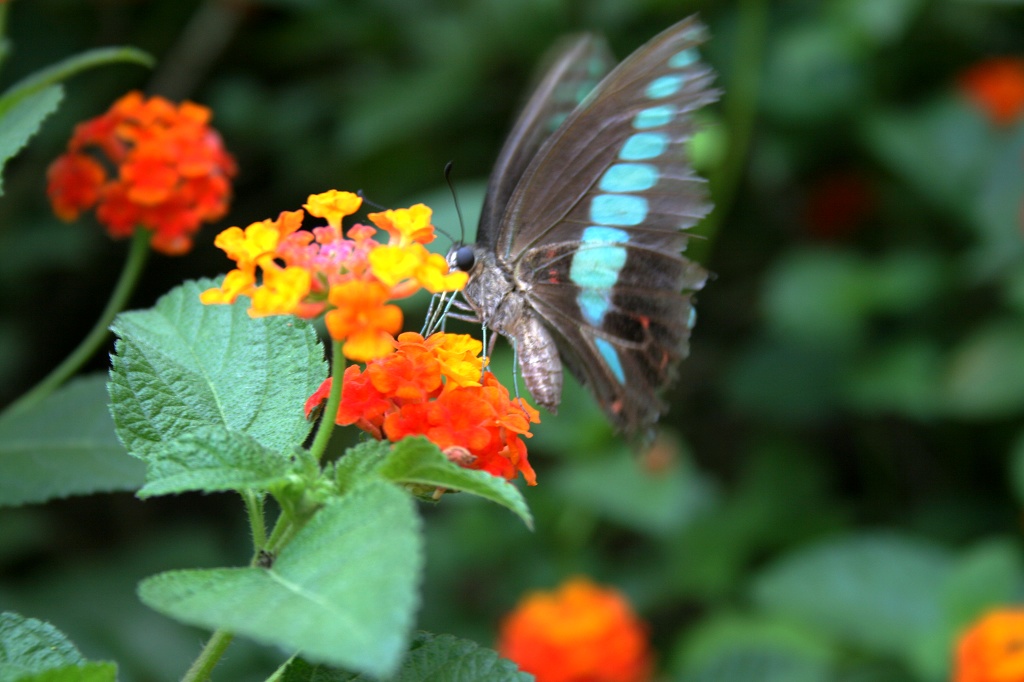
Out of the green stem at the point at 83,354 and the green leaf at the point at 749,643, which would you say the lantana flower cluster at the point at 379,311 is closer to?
the green stem at the point at 83,354

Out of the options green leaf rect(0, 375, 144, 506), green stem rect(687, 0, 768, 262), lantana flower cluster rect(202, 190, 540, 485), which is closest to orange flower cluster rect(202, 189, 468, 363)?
lantana flower cluster rect(202, 190, 540, 485)

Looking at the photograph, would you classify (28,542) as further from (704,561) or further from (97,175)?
(704,561)

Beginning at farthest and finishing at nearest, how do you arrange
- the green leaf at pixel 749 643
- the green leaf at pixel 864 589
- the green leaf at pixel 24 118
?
1. the green leaf at pixel 864 589
2. the green leaf at pixel 749 643
3. the green leaf at pixel 24 118

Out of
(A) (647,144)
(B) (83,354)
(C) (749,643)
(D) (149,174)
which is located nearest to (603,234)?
(A) (647,144)

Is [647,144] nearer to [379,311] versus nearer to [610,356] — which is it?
[610,356]

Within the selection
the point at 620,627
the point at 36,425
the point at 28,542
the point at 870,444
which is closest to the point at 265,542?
the point at 36,425

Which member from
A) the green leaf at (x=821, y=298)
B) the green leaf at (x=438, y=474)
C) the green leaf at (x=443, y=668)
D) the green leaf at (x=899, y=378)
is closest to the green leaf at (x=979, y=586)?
the green leaf at (x=899, y=378)

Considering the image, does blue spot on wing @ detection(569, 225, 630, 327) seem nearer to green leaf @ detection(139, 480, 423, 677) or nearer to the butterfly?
the butterfly
